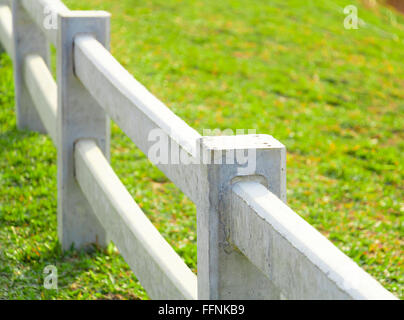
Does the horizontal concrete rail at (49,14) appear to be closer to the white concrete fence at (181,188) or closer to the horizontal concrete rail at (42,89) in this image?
the white concrete fence at (181,188)

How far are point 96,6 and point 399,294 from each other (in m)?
5.55

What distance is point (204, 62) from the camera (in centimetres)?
691

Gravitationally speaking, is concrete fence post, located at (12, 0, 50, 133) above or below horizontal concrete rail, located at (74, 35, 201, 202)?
above

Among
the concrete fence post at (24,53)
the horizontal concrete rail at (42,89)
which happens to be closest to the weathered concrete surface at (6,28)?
the concrete fence post at (24,53)

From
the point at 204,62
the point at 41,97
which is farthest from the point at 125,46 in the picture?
the point at 41,97

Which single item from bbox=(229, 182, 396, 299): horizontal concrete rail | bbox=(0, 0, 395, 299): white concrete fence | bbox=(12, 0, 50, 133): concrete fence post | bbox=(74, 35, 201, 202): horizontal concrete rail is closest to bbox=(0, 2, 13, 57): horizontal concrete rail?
bbox=(12, 0, 50, 133): concrete fence post

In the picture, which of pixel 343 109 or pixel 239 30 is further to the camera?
pixel 239 30

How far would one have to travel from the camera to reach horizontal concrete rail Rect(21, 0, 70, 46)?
350 cm

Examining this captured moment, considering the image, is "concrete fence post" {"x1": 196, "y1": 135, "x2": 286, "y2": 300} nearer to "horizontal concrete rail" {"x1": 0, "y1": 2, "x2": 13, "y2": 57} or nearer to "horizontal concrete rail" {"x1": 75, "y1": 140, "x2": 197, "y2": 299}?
"horizontal concrete rail" {"x1": 75, "y1": 140, "x2": 197, "y2": 299}

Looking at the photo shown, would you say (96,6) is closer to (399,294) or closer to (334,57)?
(334,57)

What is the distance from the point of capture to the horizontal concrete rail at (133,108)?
2037 millimetres

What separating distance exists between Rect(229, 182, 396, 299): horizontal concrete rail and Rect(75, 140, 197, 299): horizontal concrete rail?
0.51 meters

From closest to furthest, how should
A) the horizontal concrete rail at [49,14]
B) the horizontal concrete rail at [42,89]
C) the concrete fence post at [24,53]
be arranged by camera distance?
the horizontal concrete rail at [49,14] < the horizontal concrete rail at [42,89] < the concrete fence post at [24,53]

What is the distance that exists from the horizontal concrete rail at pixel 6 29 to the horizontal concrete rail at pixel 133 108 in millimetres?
2280
